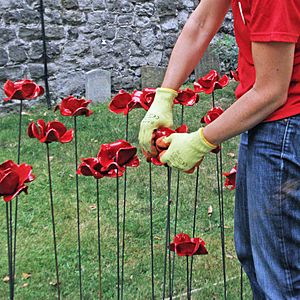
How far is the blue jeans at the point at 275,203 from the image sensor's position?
1582 millimetres

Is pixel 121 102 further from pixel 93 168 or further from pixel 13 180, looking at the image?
pixel 13 180

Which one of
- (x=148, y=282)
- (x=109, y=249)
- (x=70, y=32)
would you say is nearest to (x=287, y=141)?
(x=148, y=282)

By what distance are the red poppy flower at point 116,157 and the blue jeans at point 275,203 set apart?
0.36 m

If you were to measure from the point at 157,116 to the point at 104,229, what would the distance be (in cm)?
203

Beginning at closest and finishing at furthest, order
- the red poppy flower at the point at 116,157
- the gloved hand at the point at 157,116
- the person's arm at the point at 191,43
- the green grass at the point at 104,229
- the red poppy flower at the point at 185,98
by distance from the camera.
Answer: the red poppy flower at the point at 116,157 < the gloved hand at the point at 157,116 < the person's arm at the point at 191,43 < the red poppy flower at the point at 185,98 < the green grass at the point at 104,229

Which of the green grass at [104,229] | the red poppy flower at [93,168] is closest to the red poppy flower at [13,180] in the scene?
the red poppy flower at [93,168]

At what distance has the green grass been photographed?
10.2 ft

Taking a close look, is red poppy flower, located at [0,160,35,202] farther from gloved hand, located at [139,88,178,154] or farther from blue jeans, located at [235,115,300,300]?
blue jeans, located at [235,115,300,300]

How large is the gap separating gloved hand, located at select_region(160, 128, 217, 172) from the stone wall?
578cm

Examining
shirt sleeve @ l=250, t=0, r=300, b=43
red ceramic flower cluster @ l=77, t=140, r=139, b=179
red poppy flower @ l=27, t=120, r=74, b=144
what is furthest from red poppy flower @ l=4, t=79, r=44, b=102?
shirt sleeve @ l=250, t=0, r=300, b=43

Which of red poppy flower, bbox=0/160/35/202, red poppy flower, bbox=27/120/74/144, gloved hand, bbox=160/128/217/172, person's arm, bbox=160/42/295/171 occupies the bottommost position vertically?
red poppy flower, bbox=0/160/35/202

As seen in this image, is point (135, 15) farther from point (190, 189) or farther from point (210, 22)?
point (210, 22)

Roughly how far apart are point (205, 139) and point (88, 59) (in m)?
6.27

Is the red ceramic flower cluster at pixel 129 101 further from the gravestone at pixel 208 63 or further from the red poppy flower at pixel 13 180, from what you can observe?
the gravestone at pixel 208 63
